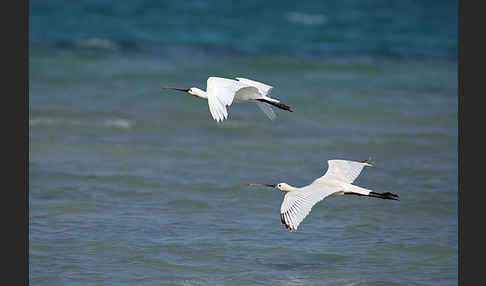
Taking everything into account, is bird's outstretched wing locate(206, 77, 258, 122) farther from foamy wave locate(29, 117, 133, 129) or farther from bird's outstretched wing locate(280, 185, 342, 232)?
foamy wave locate(29, 117, 133, 129)

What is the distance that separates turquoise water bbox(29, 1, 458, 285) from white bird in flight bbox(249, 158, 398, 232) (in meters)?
0.73

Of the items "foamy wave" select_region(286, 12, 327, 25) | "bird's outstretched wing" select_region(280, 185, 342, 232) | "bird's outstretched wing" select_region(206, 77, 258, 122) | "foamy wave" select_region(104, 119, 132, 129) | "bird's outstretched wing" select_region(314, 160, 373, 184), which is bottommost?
"bird's outstretched wing" select_region(280, 185, 342, 232)

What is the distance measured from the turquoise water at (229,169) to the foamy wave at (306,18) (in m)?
8.33

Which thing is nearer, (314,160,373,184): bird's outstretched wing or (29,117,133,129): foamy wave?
(314,160,373,184): bird's outstretched wing

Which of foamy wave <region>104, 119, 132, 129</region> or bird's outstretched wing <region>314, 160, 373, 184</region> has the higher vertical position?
foamy wave <region>104, 119, 132, 129</region>

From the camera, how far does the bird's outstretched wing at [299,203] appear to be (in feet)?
22.8

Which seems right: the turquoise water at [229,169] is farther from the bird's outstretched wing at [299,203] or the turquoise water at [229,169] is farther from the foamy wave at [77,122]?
the bird's outstretched wing at [299,203]

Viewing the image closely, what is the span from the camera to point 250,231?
884cm

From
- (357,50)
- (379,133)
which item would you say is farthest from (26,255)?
(357,50)

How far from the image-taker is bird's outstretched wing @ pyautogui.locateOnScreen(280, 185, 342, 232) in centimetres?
694

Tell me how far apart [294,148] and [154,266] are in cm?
520

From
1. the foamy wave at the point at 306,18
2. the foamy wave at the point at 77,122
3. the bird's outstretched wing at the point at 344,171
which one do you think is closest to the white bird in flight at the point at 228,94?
the bird's outstretched wing at the point at 344,171

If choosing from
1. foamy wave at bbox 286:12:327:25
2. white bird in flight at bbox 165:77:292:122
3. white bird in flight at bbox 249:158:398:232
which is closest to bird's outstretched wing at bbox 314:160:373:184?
white bird in flight at bbox 249:158:398:232

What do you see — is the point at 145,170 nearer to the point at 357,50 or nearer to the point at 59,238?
the point at 59,238
